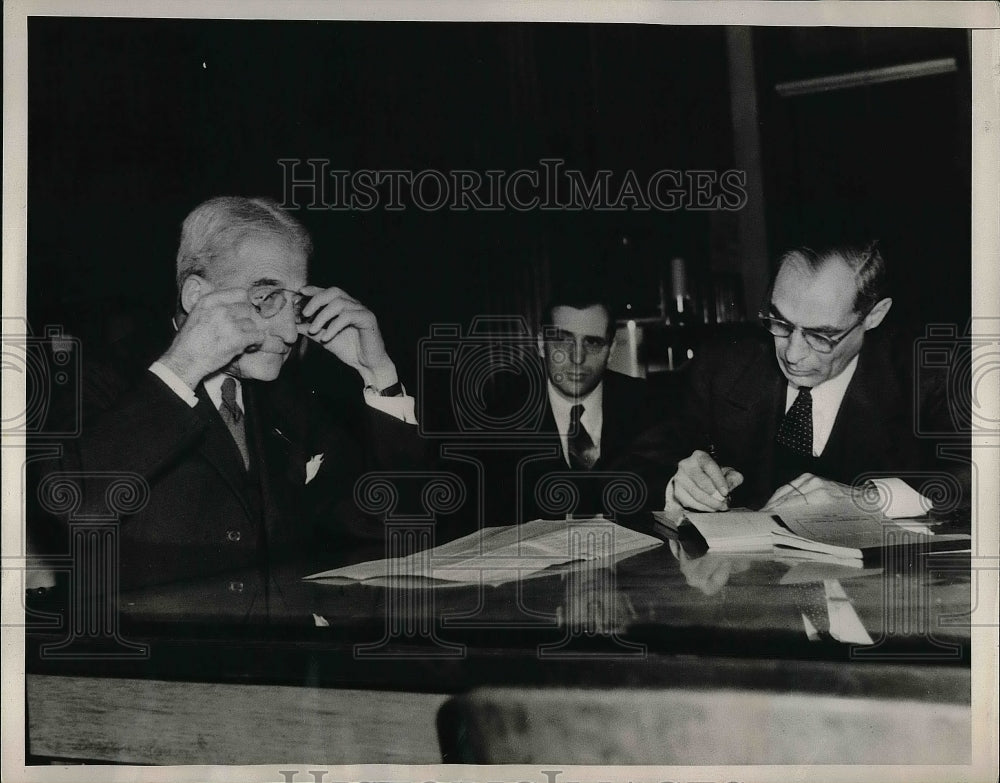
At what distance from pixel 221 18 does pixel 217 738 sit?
1539 millimetres

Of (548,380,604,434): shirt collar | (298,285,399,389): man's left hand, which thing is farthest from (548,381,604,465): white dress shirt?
(298,285,399,389): man's left hand

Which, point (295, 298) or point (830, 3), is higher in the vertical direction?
point (830, 3)

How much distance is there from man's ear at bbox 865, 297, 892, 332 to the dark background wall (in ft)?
0.19

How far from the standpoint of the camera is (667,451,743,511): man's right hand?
2.01 meters

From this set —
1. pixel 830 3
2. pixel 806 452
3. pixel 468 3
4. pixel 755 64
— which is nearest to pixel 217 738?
pixel 806 452

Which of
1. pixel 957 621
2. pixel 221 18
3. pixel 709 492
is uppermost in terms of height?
pixel 221 18

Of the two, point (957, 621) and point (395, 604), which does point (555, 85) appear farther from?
point (957, 621)

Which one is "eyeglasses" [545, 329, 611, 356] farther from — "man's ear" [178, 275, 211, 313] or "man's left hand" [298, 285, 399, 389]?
"man's ear" [178, 275, 211, 313]

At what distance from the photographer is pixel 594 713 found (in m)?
1.96

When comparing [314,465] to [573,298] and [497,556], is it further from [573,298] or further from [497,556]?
[573,298]

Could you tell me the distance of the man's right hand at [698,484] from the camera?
201 centimetres

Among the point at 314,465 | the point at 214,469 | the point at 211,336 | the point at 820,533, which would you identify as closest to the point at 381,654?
the point at 314,465

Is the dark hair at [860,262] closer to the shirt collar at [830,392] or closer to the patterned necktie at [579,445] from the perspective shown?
the shirt collar at [830,392]

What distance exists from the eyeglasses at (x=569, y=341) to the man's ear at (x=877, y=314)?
0.58 m
